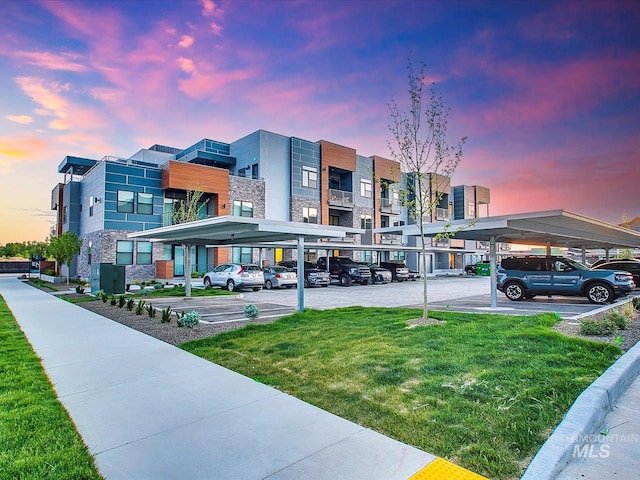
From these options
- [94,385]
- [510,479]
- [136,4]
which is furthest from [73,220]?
[510,479]

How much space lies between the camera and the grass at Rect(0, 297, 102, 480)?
3.01 m

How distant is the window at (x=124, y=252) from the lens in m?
26.5

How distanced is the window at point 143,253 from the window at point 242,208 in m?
7.04

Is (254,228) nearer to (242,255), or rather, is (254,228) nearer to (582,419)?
(582,419)

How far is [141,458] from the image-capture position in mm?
3293

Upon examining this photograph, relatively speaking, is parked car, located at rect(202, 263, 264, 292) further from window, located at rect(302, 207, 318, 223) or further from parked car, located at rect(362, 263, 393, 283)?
window, located at rect(302, 207, 318, 223)

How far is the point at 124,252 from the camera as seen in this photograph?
26750mm

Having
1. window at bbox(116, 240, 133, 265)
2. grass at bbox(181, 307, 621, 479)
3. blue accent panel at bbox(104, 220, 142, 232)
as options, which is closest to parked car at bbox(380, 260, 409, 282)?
blue accent panel at bbox(104, 220, 142, 232)

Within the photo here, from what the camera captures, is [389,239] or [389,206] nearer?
[389,239]

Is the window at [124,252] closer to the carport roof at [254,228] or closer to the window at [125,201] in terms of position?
the window at [125,201]

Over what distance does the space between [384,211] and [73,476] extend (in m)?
40.6

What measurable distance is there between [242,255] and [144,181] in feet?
30.6

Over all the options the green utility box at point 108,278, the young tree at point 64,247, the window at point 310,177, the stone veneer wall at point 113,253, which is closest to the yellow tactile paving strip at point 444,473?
the green utility box at point 108,278

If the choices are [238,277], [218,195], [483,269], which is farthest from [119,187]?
[483,269]
